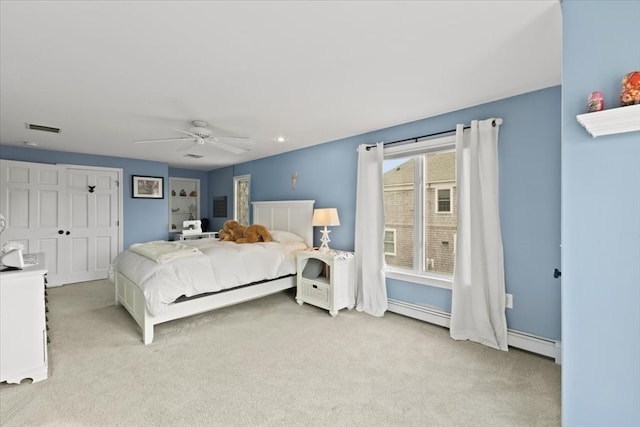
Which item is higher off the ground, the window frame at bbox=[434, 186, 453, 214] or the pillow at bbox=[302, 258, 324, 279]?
the window frame at bbox=[434, 186, 453, 214]

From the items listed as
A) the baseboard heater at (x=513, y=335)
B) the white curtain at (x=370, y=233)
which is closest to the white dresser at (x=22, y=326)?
the white curtain at (x=370, y=233)

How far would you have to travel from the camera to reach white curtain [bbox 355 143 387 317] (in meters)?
3.54

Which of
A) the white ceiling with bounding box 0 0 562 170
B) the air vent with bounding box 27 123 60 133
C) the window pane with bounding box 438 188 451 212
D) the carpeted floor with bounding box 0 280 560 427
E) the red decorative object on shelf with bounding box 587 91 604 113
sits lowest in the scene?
the carpeted floor with bounding box 0 280 560 427

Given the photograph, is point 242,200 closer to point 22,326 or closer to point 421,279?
point 421,279

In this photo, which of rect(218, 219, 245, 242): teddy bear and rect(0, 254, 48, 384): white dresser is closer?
rect(0, 254, 48, 384): white dresser

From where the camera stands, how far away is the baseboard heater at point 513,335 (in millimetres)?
2438

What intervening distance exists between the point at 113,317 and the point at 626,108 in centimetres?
455

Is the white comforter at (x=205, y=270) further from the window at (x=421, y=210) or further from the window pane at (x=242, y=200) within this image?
the window pane at (x=242, y=200)

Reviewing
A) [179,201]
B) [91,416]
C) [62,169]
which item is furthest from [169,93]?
[179,201]

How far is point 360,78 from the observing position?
7.56ft

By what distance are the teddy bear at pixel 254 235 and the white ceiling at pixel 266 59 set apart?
161 cm

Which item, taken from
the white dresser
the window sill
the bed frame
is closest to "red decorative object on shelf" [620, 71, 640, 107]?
the window sill

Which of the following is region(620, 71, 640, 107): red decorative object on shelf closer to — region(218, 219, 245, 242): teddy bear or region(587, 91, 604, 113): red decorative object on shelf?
region(587, 91, 604, 113): red decorative object on shelf

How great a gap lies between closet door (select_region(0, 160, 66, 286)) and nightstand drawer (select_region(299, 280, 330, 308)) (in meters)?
4.17
